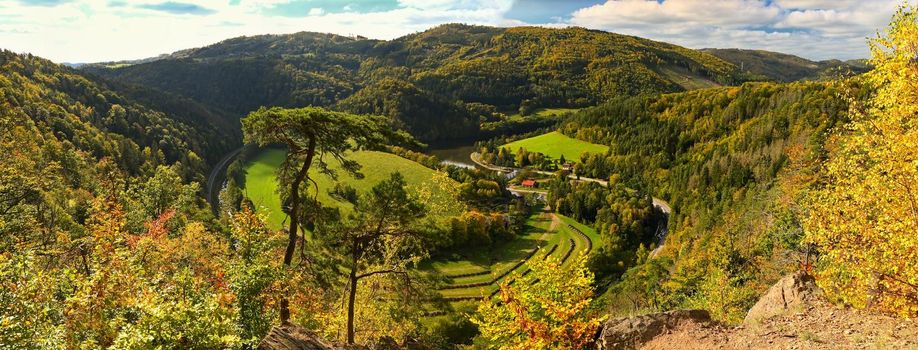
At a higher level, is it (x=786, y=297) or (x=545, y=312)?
(x=786, y=297)

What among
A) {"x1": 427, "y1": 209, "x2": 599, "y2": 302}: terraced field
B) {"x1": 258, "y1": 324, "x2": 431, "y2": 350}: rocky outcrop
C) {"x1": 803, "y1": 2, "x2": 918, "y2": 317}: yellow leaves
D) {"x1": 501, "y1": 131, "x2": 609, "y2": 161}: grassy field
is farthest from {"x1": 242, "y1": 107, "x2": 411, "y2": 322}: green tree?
{"x1": 501, "y1": 131, "x2": 609, "y2": 161}: grassy field

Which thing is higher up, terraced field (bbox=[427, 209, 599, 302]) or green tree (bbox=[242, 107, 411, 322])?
green tree (bbox=[242, 107, 411, 322])

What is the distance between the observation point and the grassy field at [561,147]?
177700 mm

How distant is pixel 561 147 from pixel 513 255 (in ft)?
316

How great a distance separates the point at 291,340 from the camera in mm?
17328

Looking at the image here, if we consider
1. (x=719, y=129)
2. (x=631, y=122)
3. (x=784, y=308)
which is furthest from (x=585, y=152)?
(x=784, y=308)

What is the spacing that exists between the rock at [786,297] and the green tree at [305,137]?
18.0 meters

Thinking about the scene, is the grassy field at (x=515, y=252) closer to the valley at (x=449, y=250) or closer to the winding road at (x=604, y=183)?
the valley at (x=449, y=250)

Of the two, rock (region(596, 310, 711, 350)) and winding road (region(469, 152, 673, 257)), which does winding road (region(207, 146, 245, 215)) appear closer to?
winding road (region(469, 152, 673, 257))

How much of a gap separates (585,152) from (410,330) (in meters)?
143

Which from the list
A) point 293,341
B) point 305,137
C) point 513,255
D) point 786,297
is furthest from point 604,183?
point 293,341

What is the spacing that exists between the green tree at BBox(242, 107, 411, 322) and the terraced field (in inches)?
1997

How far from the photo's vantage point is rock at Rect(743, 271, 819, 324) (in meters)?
20.2

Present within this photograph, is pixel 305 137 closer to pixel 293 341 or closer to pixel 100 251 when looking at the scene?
pixel 100 251
